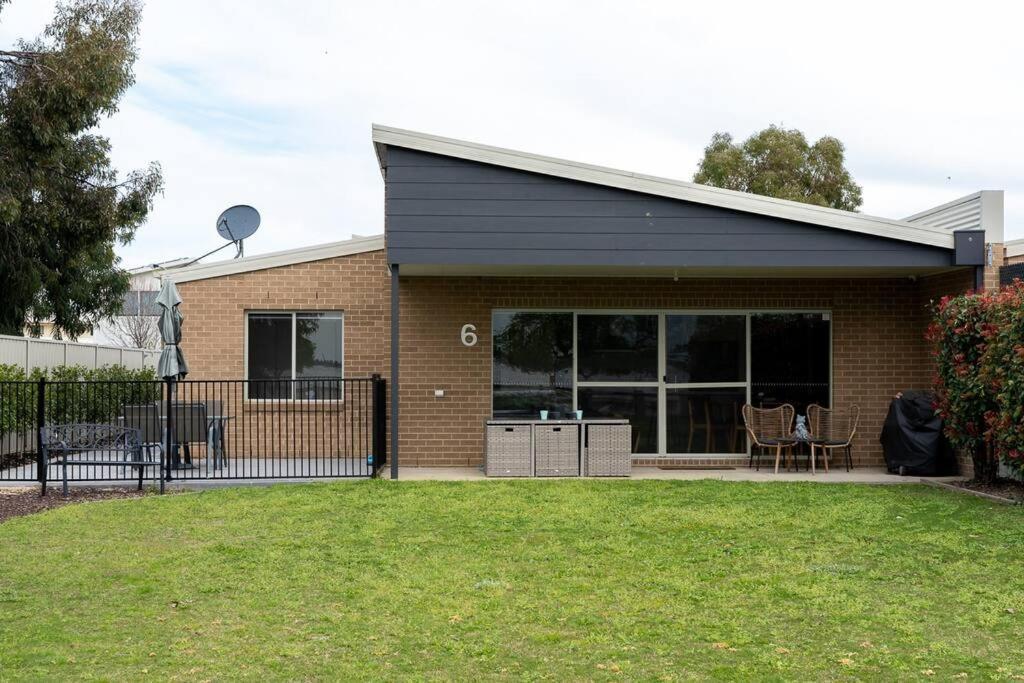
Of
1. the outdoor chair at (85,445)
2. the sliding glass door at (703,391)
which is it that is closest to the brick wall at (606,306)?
the sliding glass door at (703,391)

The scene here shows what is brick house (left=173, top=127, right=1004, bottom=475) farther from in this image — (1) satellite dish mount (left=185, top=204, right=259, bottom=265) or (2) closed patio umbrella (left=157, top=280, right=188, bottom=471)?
(1) satellite dish mount (left=185, top=204, right=259, bottom=265)

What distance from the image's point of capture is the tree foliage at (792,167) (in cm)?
3238

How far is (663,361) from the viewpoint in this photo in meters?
13.6

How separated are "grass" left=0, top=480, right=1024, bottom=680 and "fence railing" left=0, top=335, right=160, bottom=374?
587cm

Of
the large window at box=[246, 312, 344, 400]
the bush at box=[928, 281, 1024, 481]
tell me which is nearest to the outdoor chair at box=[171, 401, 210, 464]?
the large window at box=[246, 312, 344, 400]

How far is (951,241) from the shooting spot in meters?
11.7

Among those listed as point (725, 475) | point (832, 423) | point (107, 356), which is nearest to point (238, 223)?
point (107, 356)

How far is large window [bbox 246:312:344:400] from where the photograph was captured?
1408 cm

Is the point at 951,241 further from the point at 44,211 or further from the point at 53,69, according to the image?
the point at 44,211

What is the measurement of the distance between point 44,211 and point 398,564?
14.1 meters

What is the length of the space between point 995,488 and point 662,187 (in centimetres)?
488

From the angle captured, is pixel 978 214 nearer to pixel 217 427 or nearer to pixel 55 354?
pixel 217 427

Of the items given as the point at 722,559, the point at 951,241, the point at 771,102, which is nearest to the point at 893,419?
the point at 951,241

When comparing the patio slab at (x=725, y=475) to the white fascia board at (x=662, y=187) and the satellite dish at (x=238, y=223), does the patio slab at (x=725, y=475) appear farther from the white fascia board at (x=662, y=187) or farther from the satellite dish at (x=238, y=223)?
the satellite dish at (x=238, y=223)
